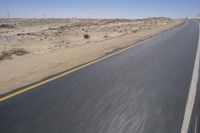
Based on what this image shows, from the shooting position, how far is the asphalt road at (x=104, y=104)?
12.0 ft

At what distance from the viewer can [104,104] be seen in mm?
4621

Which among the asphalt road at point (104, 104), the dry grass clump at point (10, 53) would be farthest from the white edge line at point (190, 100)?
the dry grass clump at point (10, 53)

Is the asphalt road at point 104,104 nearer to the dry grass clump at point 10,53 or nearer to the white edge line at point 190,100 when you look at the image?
the white edge line at point 190,100

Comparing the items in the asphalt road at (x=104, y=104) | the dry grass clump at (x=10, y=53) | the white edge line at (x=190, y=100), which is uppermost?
the asphalt road at (x=104, y=104)

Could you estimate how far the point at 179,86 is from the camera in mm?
5930

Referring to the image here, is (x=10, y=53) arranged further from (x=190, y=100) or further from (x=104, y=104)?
(x=190, y=100)

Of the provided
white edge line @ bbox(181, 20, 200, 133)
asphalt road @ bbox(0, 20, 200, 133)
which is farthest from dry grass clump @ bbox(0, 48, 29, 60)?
white edge line @ bbox(181, 20, 200, 133)

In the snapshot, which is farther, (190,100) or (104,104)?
(190,100)

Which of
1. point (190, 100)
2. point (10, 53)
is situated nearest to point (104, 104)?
point (190, 100)

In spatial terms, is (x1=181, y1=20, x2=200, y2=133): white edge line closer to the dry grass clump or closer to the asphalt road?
the asphalt road

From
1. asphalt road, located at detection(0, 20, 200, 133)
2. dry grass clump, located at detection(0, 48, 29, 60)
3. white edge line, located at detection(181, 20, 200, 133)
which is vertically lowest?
dry grass clump, located at detection(0, 48, 29, 60)

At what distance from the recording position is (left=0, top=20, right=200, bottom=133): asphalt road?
365 cm

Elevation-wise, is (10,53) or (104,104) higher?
(104,104)

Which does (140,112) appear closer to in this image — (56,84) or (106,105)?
(106,105)
